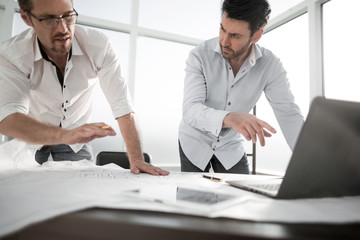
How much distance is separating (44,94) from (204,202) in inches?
53.3

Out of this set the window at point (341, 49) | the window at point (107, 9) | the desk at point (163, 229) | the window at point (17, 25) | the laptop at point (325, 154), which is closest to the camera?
the desk at point (163, 229)

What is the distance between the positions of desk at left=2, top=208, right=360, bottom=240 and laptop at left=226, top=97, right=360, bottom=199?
5.9 inches

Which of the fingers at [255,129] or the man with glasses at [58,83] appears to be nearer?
the fingers at [255,129]

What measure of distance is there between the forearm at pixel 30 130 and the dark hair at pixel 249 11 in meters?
1.13

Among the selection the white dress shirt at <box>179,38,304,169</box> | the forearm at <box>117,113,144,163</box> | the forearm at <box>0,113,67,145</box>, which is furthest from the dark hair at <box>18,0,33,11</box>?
→ the white dress shirt at <box>179,38,304,169</box>

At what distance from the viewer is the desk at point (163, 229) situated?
14.4 inches

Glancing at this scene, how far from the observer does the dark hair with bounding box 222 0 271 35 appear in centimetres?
149

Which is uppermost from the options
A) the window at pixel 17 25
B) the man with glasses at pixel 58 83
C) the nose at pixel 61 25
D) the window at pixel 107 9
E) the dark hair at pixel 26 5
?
the window at pixel 107 9

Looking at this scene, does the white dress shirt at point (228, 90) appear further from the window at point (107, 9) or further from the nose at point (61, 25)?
the window at point (107, 9)

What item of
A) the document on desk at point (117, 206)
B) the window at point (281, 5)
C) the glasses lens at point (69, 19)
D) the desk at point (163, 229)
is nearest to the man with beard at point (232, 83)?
the glasses lens at point (69, 19)

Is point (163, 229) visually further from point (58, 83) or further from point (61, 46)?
point (58, 83)

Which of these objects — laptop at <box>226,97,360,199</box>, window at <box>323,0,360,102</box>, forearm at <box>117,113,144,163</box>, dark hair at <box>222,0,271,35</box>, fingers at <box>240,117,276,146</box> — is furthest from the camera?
window at <box>323,0,360,102</box>

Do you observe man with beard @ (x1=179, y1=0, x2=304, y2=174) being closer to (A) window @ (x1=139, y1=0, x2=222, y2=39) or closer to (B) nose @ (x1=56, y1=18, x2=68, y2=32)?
(B) nose @ (x1=56, y1=18, x2=68, y2=32)

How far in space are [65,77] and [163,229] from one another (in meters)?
1.34
